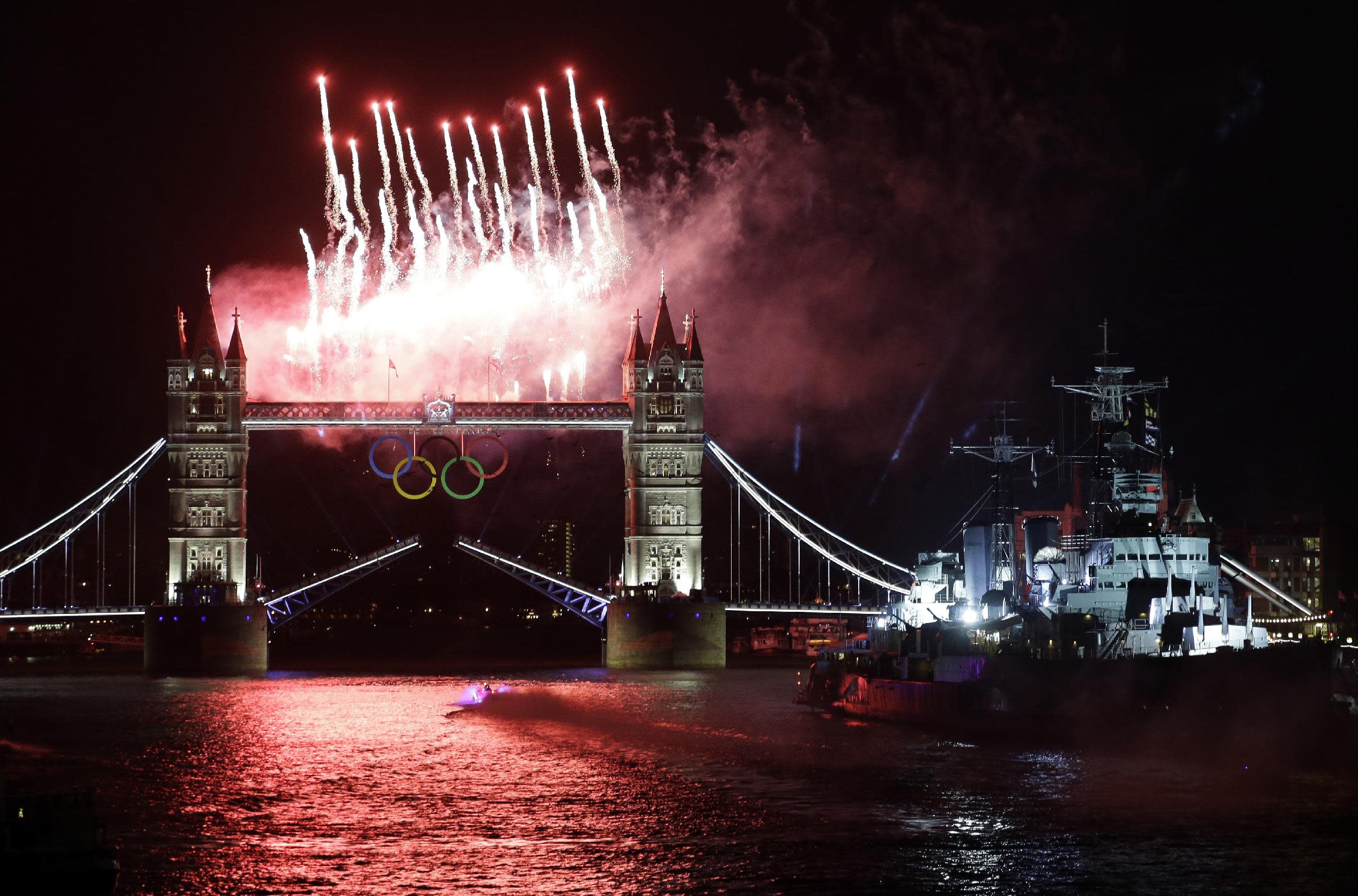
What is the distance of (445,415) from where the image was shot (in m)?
87.8

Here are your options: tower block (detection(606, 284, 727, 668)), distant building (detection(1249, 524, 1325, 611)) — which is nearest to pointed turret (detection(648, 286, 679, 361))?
tower block (detection(606, 284, 727, 668))

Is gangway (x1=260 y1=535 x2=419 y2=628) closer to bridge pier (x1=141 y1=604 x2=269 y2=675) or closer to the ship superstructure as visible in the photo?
bridge pier (x1=141 y1=604 x2=269 y2=675)

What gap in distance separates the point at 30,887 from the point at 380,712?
128ft

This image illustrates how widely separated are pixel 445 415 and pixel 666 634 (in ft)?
51.0

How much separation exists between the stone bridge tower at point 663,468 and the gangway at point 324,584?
11.5 meters

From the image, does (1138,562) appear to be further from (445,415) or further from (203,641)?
(203,641)

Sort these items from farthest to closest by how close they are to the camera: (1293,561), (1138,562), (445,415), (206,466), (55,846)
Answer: (1293,561)
(206,466)
(445,415)
(1138,562)
(55,846)

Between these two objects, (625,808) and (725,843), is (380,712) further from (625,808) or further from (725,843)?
(725,843)

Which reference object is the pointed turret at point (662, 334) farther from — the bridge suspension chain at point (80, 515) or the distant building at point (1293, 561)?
the distant building at point (1293, 561)

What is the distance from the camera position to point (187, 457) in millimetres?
92562

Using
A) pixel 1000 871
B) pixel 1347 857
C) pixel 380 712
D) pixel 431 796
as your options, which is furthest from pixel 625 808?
pixel 380 712

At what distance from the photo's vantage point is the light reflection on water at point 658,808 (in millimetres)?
33156

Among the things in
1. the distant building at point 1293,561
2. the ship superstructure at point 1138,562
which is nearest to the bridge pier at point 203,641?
the ship superstructure at point 1138,562

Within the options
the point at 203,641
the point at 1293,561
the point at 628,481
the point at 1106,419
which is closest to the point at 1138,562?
the point at 1106,419
